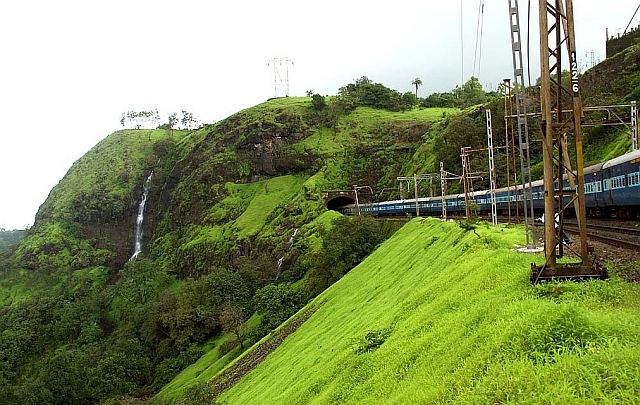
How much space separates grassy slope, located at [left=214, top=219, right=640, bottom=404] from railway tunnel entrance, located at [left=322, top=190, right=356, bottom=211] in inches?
2146

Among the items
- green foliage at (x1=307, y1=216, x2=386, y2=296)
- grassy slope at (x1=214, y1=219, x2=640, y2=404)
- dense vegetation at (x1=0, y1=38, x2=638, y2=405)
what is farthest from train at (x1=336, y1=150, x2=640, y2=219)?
green foliage at (x1=307, y1=216, x2=386, y2=296)

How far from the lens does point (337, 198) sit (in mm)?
73625

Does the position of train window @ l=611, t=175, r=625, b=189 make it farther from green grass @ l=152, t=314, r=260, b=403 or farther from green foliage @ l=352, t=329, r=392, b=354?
green grass @ l=152, t=314, r=260, b=403

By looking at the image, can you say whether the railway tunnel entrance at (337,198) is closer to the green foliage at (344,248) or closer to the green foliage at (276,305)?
the green foliage at (344,248)

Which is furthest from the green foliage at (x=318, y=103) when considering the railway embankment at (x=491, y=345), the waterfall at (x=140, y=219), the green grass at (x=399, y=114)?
the railway embankment at (x=491, y=345)

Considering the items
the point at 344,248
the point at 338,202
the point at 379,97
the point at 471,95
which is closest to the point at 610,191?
the point at 344,248

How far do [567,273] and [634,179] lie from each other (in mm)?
13295

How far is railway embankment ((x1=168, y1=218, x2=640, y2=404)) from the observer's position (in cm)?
545

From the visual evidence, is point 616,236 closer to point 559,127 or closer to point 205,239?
point 559,127

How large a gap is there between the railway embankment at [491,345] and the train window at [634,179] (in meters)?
5.62

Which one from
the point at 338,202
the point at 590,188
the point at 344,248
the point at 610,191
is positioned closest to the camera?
the point at 610,191

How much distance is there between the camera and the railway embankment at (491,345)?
5.45 metres

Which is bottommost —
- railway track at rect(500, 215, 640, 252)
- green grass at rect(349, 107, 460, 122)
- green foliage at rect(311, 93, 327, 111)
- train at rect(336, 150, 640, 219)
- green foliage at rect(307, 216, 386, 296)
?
green foliage at rect(307, 216, 386, 296)

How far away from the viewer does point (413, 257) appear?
1007 inches
